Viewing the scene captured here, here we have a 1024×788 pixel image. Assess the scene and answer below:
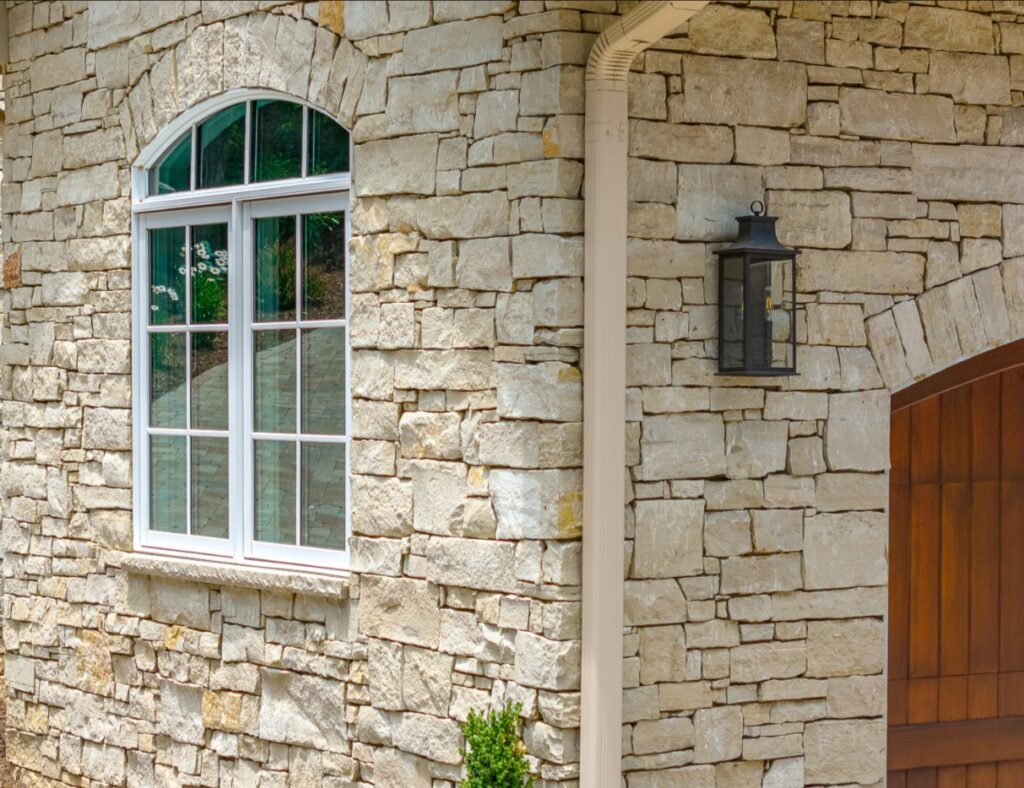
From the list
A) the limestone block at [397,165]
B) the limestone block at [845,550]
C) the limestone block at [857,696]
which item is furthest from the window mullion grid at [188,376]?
the limestone block at [857,696]

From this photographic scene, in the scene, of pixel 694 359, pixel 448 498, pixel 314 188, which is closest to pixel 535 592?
pixel 448 498

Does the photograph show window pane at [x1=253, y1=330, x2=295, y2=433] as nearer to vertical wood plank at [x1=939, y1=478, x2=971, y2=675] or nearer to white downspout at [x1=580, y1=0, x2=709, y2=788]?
white downspout at [x1=580, y1=0, x2=709, y2=788]

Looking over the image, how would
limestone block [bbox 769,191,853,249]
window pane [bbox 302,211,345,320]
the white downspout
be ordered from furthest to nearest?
window pane [bbox 302,211,345,320]
limestone block [bbox 769,191,853,249]
the white downspout

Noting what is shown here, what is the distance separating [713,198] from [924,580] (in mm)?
1875

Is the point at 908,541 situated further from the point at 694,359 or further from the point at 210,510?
the point at 210,510

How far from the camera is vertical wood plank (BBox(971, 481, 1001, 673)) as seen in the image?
619 centimetres

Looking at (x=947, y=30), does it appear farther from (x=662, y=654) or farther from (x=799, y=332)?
(x=662, y=654)

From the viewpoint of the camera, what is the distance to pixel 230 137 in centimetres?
645

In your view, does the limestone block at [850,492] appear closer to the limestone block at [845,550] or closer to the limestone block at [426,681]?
the limestone block at [845,550]

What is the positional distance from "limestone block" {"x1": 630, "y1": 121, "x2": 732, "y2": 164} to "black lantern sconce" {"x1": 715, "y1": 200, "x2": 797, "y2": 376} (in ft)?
0.74

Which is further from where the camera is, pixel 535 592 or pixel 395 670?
pixel 395 670

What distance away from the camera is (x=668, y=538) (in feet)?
17.2

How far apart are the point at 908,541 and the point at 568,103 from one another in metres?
2.28

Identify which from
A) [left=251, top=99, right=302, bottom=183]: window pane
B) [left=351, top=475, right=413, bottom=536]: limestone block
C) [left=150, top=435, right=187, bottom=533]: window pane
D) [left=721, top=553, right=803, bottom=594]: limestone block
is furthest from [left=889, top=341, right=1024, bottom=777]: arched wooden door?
[left=150, top=435, right=187, bottom=533]: window pane
